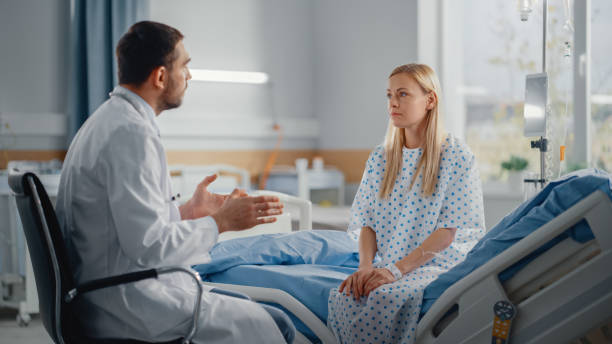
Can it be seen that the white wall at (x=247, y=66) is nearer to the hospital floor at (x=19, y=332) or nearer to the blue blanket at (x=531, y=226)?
the hospital floor at (x=19, y=332)

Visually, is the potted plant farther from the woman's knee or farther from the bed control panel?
the woman's knee

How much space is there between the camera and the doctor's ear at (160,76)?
54.6 inches

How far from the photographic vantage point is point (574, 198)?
1.41 m

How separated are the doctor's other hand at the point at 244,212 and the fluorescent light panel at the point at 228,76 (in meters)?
3.22

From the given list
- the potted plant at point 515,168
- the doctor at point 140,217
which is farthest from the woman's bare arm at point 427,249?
the potted plant at point 515,168

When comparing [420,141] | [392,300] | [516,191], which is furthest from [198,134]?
[392,300]

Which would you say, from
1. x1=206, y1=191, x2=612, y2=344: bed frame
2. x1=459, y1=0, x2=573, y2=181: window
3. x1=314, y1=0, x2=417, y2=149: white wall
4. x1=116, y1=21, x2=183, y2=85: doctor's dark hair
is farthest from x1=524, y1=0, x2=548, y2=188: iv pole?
x1=314, y1=0, x2=417, y2=149: white wall

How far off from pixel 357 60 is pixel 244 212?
11.1 feet

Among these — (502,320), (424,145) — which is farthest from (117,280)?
(424,145)

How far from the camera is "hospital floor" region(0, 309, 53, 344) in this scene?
290 centimetres

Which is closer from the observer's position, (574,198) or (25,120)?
(574,198)

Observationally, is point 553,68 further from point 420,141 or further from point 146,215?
point 146,215

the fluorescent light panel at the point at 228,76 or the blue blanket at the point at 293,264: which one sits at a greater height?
the fluorescent light panel at the point at 228,76

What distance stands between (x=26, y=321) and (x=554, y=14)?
135 inches
